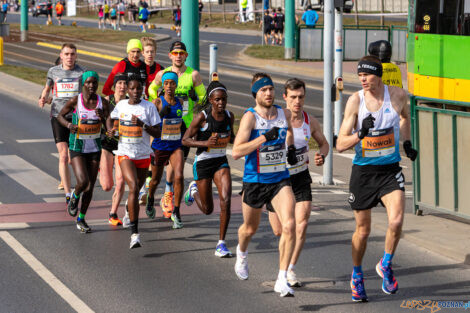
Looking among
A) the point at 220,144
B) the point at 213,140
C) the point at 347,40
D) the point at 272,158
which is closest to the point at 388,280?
the point at 272,158

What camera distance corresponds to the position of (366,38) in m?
38.2

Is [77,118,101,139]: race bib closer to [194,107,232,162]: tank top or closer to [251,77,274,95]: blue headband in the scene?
[194,107,232,162]: tank top

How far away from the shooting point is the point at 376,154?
8398 millimetres

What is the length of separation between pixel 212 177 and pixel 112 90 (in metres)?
2.87

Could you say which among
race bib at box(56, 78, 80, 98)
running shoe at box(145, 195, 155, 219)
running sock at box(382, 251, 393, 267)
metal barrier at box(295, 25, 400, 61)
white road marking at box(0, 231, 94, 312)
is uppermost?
metal barrier at box(295, 25, 400, 61)

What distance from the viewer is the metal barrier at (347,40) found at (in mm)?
37812

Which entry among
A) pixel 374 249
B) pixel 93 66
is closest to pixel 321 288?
pixel 374 249

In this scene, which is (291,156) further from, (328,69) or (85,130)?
(328,69)

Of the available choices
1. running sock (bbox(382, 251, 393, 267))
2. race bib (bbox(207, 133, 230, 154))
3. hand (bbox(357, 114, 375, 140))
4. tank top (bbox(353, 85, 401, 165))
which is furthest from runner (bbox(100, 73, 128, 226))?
running sock (bbox(382, 251, 393, 267))

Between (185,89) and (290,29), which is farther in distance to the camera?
(290,29)

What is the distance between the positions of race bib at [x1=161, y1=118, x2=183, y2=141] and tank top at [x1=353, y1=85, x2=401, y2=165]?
3.34 meters

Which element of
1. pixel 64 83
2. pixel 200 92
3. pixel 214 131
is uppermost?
pixel 64 83

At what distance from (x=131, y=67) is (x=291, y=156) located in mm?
4856

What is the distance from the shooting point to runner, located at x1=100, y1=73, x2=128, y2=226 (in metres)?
11.0
